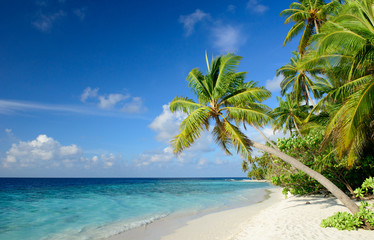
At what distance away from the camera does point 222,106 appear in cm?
846

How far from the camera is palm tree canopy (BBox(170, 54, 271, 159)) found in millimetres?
7348

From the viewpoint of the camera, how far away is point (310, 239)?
5230 mm

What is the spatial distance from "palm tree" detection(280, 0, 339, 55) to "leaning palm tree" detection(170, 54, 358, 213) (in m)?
8.51

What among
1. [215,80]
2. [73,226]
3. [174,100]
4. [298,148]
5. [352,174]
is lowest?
[73,226]

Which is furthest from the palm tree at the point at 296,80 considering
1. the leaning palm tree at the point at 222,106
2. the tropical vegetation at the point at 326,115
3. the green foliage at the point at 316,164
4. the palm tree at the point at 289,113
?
the leaning palm tree at the point at 222,106

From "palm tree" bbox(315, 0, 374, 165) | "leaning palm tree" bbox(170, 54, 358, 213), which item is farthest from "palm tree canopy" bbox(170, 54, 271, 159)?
"palm tree" bbox(315, 0, 374, 165)

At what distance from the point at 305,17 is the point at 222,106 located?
1048 cm

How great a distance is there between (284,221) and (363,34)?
6.15 m

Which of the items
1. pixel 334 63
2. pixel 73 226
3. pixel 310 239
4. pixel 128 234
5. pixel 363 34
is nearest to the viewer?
pixel 310 239

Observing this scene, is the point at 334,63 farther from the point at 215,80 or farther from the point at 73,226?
the point at 73,226

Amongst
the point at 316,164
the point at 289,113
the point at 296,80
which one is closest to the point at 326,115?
the point at 316,164

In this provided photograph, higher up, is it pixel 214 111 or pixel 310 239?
pixel 214 111

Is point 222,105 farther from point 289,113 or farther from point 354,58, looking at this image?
point 289,113

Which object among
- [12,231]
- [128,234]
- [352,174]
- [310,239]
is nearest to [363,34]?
[310,239]
